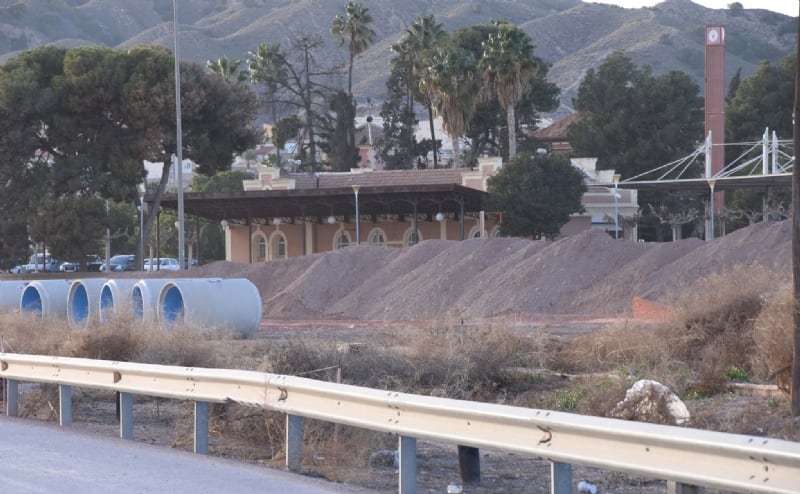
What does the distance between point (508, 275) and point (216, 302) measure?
60.7 ft

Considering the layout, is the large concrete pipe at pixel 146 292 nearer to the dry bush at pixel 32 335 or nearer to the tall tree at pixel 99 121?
the dry bush at pixel 32 335

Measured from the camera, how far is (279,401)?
10883mm

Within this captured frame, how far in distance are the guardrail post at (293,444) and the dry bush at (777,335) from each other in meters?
5.92

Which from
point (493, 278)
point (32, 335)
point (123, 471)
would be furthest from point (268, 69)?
point (123, 471)

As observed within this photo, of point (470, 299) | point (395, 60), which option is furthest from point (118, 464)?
point (395, 60)

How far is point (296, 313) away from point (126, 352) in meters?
29.9

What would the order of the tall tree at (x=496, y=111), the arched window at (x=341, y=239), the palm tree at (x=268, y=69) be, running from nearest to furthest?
1. the arched window at (x=341, y=239)
2. the tall tree at (x=496, y=111)
3. the palm tree at (x=268, y=69)

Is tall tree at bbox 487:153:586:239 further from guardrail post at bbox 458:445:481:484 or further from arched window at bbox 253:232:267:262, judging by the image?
guardrail post at bbox 458:445:481:484

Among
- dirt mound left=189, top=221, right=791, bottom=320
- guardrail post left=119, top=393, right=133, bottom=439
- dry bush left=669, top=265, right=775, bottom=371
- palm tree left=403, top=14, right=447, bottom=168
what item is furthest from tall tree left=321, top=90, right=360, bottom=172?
guardrail post left=119, top=393, right=133, bottom=439

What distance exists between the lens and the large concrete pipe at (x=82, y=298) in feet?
101

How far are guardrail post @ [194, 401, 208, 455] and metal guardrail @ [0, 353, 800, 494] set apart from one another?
13mm

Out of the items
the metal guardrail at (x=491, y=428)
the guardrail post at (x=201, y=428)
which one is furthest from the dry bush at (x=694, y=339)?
the metal guardrail at (x=491, y=428)

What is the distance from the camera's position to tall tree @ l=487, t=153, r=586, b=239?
227 feet

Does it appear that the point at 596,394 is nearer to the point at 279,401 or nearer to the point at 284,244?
the point at 279,401
